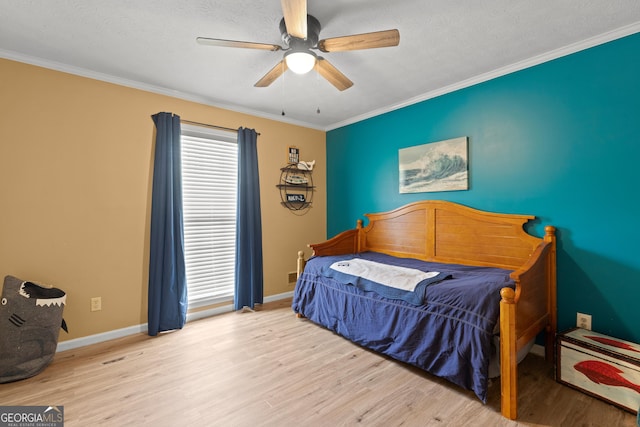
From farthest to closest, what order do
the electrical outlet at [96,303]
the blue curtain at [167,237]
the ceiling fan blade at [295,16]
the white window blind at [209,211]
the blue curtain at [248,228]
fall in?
the blue curtain at [248,228]
the white window blind at [209,211]
the blue curtain at [167,237]
the electrical outlet at [96,303]
the ceiling fan blade at [295,16]

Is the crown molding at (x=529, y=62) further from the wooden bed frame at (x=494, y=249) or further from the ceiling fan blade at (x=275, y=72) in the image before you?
the ceiling fan blade at (x=275, y=72)

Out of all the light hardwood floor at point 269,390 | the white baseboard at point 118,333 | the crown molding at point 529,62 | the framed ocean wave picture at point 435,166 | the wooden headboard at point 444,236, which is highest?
the crown molding at point 529,62

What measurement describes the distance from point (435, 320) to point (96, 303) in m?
2.87

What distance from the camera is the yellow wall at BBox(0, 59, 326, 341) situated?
2.29m

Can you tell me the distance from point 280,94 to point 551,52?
240 centimetres

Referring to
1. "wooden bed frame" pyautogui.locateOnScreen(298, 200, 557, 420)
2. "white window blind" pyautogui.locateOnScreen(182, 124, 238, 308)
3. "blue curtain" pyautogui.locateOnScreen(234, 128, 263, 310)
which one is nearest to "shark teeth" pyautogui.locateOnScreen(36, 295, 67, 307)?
"white window blind" pyautogui.locateOnScreen(182, 124, 238, 308)

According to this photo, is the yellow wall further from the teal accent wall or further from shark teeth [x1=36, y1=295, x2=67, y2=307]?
the teal accent wall

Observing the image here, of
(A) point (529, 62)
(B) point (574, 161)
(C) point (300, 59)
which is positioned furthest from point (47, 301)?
(A) point (529, 62)

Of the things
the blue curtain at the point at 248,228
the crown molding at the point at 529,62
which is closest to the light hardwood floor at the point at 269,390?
the blue curtain at the point at 248,228

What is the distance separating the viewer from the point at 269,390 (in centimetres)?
190

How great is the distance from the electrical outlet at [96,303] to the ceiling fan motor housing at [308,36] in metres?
2.70

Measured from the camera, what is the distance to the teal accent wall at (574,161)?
2020 mm

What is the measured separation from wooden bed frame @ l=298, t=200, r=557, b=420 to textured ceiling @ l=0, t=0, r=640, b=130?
1329mm

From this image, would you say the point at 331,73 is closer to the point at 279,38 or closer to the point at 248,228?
the point at 279,38
